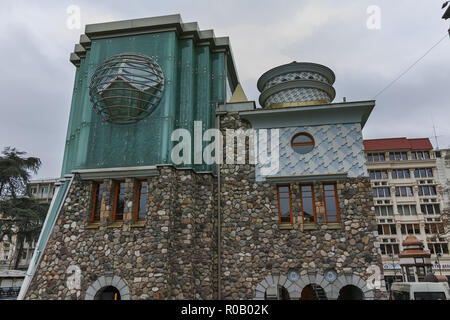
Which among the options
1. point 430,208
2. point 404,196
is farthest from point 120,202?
point 430,208

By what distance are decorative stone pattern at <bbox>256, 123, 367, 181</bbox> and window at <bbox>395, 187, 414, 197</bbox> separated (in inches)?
1383

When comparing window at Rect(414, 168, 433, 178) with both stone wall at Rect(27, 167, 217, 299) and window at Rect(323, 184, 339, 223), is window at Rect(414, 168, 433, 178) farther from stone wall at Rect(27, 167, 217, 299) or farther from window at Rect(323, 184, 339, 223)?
stone wall at Rect(27, 167, 217, 299)

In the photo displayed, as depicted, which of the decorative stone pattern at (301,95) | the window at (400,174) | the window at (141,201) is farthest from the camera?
the window at (400,174)

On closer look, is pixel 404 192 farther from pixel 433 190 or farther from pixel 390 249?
pixel 390 249

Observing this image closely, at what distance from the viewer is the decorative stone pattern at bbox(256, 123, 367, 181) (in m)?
11.5

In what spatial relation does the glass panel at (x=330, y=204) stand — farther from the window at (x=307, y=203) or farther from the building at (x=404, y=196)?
the building at (x=404, y=196)

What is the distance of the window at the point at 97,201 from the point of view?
38.1 feet

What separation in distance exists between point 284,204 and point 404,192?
36.8 metres

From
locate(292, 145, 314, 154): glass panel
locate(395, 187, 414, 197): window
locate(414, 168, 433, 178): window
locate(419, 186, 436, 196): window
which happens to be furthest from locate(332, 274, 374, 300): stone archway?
locate(414, 168, 433, 178): window

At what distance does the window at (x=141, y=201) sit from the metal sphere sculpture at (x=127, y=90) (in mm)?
2510

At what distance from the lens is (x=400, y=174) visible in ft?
140

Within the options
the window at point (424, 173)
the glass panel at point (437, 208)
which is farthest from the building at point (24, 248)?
the glass panel at point (437, 208)

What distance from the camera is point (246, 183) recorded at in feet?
39.2
